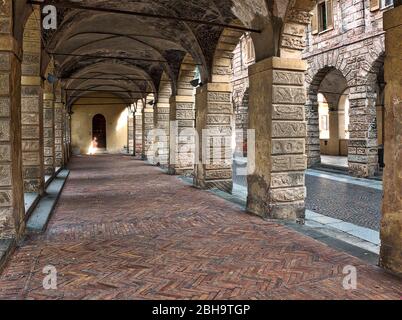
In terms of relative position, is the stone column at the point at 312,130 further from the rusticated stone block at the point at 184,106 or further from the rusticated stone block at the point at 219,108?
the rusticated stone block at the point at 219,108

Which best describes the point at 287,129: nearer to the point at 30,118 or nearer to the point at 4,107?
the point at 4,107

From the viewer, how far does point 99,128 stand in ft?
108

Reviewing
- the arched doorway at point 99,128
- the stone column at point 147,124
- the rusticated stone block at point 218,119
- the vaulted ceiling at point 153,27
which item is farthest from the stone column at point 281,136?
the arched doorway at point 99,128

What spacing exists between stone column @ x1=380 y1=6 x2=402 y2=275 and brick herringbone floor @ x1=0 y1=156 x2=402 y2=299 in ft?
1.11

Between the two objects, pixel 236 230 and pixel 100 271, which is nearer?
pixel 100 271

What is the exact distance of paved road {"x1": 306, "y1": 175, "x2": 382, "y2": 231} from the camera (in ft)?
23.6

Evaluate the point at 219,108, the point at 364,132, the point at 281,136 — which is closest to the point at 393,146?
the point at 281,136

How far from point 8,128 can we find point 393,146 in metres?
5.03

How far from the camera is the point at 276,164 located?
256 inches

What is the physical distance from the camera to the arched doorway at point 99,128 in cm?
3284

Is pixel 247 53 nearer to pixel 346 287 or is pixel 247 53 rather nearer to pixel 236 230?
pixel 236 230

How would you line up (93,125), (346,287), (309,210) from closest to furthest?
(346,287), (309,210), (93,125)
